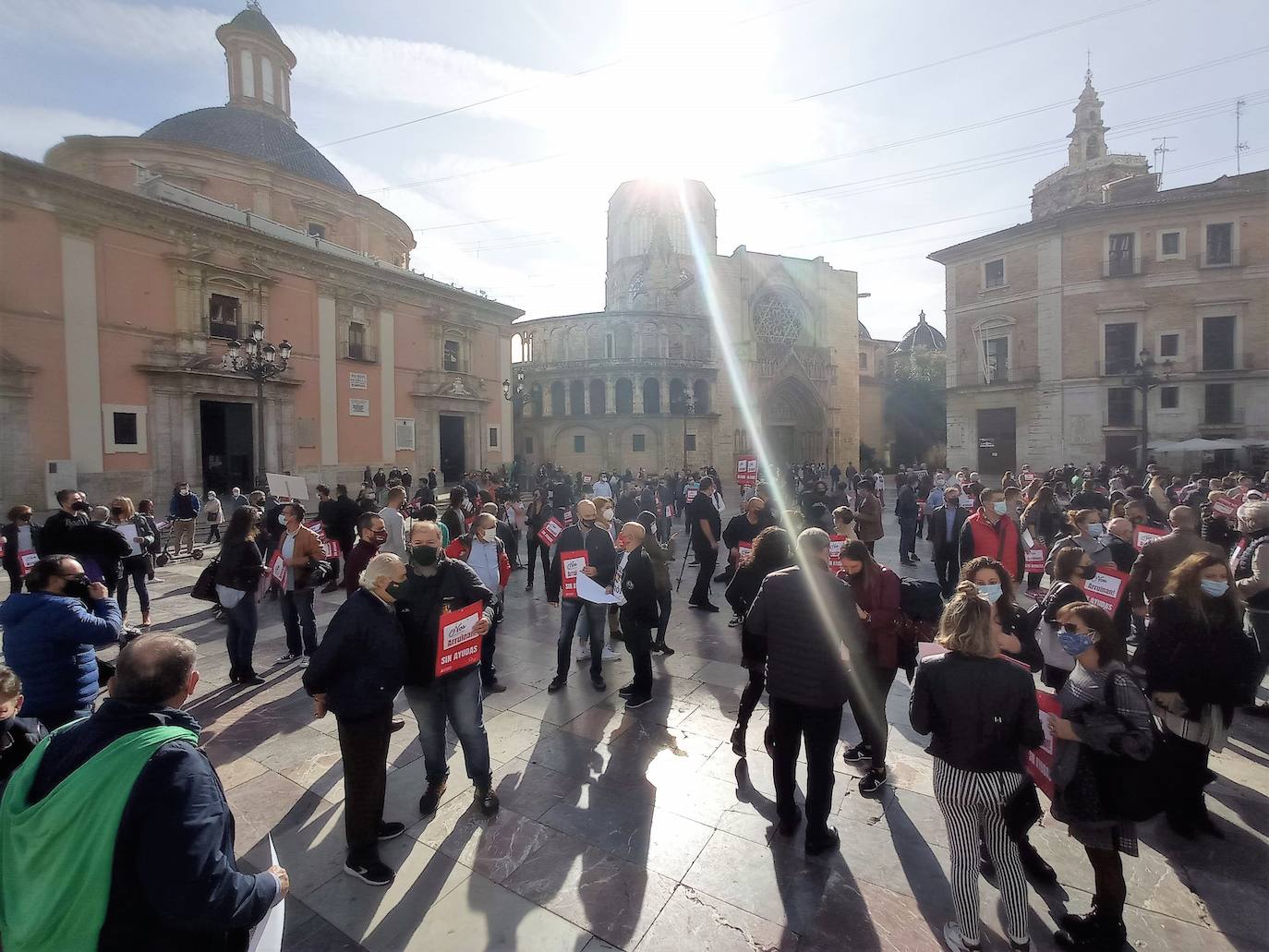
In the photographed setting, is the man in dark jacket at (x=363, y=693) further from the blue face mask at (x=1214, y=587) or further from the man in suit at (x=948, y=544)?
the man in suit at (x=948, y=544)

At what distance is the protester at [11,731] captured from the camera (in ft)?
8.09

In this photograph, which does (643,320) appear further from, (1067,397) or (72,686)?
(72,686)

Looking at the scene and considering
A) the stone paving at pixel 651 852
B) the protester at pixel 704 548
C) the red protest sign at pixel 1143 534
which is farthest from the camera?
the protester at pixel 704 548

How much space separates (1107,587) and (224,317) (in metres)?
23.5

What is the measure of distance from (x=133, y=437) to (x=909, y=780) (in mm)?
21308

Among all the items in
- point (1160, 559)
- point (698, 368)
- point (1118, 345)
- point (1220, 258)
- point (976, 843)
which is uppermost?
point (1220, 258)

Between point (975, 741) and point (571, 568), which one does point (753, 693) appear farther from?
point (571, 568)

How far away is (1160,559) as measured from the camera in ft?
16.7

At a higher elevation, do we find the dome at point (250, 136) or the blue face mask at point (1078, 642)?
the dome at point (250, 136)

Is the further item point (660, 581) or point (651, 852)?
point (660, 581)

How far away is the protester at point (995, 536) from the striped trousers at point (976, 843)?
4.02 m

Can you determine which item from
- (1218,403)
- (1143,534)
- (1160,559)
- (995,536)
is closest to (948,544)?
(1143,534)

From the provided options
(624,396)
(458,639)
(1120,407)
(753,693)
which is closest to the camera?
(458,639)

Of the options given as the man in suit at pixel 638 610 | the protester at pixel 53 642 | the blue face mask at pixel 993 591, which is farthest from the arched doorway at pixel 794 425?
the protester at pixel 53 642
